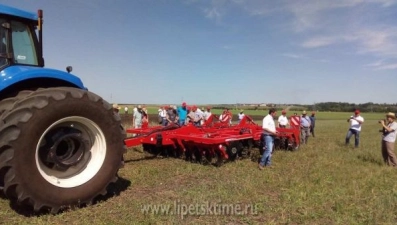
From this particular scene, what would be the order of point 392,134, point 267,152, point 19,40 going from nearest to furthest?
point 19,40 → point 267,152 → point 392,134

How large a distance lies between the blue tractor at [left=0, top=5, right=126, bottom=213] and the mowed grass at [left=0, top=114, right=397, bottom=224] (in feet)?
1.14

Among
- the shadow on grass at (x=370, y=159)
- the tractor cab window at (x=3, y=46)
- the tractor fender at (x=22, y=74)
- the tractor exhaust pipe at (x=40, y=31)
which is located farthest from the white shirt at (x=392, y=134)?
the tractor cab window at (x=3, y=46)

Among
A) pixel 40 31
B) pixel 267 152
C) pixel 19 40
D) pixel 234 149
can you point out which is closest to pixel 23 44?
pixel 19 40

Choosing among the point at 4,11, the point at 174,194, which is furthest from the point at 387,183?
the point at 4,11

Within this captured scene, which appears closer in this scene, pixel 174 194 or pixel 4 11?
pixel 4 11

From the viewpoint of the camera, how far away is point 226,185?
5973 mm

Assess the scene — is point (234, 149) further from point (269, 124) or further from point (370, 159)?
point (370, 159)

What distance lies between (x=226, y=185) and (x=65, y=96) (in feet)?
10.7

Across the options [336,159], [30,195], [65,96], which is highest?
[65,96]

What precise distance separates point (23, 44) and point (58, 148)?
1.68 meters

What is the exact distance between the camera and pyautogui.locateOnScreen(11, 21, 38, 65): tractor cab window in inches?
180

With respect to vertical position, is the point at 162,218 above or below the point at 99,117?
below

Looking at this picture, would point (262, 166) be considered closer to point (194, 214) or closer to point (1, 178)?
point (194, 214)

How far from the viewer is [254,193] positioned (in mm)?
5488
